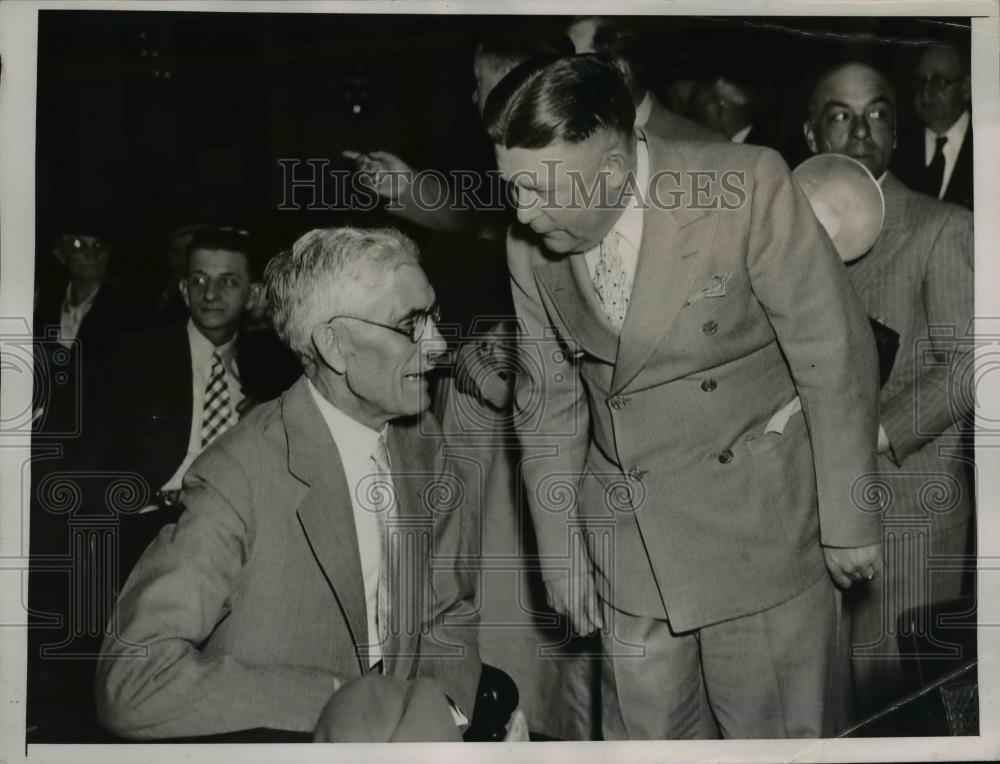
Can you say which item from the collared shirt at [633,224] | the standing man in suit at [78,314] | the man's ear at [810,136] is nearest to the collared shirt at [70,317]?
the standing man in suit at [78,314]

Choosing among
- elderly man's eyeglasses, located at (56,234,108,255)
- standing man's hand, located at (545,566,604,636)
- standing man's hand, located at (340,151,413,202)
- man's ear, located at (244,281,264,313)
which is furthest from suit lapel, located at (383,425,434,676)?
elderly man's eyeglasses, located at (56,234,108,255)

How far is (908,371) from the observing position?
234cm

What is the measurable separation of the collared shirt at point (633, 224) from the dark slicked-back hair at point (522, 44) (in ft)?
0.88

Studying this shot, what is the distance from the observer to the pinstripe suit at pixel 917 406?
2.32 metres

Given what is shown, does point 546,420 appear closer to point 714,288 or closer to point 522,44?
point 714,288

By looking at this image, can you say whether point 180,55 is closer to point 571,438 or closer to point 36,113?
point 36,113

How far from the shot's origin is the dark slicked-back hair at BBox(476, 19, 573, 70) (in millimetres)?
2295

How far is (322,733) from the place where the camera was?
2.28 metres

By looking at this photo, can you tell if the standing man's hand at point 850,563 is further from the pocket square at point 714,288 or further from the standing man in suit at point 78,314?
the standing man in suit at point 78,314

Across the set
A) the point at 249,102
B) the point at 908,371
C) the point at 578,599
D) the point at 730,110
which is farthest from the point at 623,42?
the point at 578,599

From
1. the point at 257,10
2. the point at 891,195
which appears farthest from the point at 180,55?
the point at 891,195

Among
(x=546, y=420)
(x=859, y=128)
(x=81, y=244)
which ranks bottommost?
(x=546, y=420)

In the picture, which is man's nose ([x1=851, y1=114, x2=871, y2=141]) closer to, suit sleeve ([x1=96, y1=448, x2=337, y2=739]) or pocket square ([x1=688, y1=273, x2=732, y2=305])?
pocket square ([x1=688, y1=273, x2=732, y2=305])

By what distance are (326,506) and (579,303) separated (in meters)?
0.66
